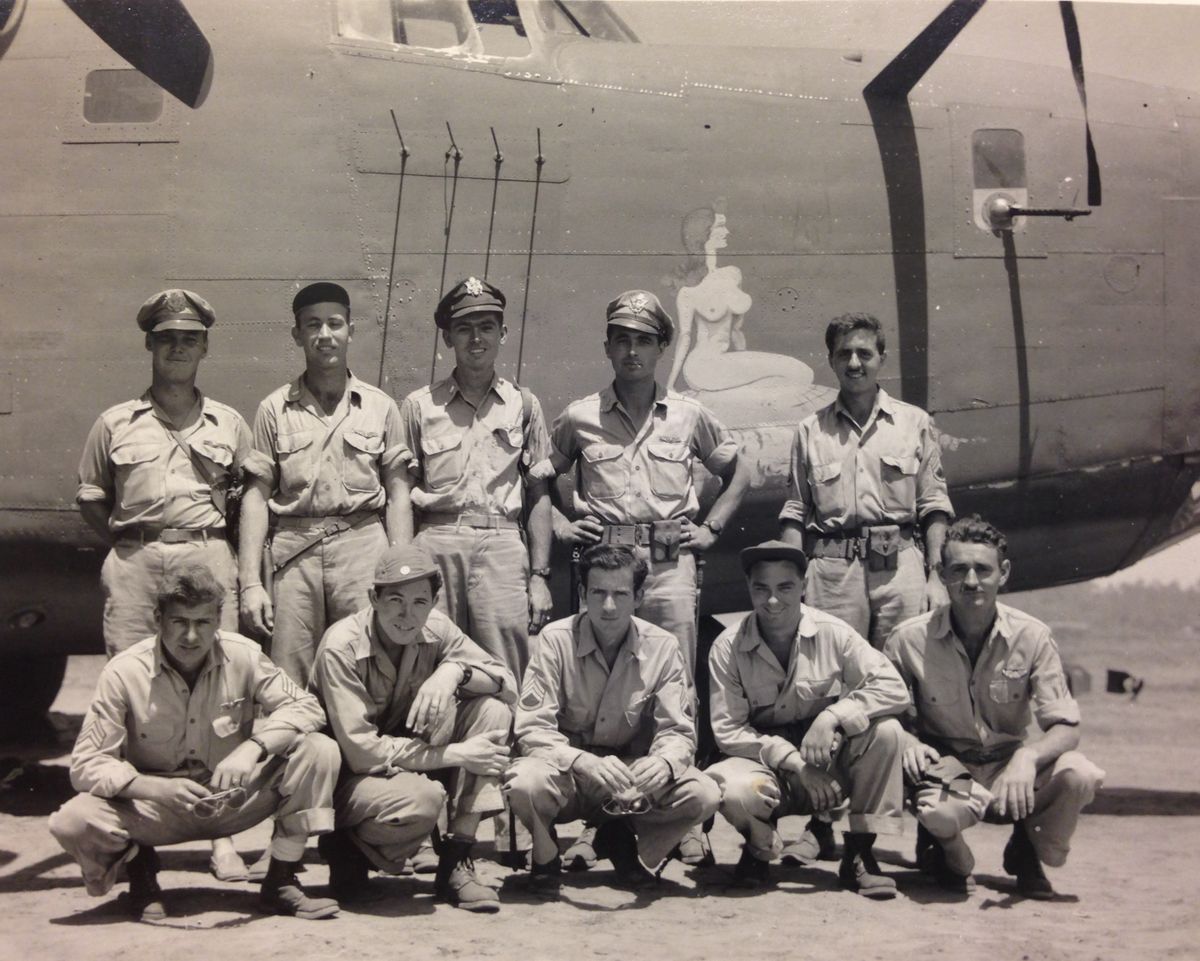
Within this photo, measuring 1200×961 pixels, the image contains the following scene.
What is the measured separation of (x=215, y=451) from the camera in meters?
5.14

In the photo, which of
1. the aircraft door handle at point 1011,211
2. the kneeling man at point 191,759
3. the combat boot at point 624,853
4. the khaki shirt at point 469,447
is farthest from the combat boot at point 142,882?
the aircraft door handle at point 1011,211

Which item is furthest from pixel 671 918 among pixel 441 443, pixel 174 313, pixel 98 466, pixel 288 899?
pixel 174 313

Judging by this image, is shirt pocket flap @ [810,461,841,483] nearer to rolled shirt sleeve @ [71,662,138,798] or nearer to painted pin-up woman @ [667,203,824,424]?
painted pin-up woman @ [667,203,824,424]

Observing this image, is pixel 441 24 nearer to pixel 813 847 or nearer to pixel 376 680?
pixel 376 680

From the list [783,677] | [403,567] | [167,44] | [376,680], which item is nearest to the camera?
[403,567]

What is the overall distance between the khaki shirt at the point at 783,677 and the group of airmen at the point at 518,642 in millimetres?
11

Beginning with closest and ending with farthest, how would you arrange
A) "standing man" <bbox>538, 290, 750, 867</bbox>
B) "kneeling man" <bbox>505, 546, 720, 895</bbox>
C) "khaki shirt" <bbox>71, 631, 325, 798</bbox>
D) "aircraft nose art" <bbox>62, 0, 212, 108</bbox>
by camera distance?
"khaki shirt" <bbox>71, 631, 325, 798</bbox> < "kneeling man" <bbox>505, 546, 720, 895</bbox> < "standing man" <bbox>538, 290, 750, 867</bbox> < "aircraft nose art" <bbox>62, 0, 212, 108</bbox>

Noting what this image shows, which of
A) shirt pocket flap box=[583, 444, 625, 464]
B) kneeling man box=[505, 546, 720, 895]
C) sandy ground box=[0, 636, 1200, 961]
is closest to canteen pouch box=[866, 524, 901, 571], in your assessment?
kneeling man box=[505, 546, 720, 895]

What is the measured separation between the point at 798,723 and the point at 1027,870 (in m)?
0.94

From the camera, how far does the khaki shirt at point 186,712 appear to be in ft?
14.3

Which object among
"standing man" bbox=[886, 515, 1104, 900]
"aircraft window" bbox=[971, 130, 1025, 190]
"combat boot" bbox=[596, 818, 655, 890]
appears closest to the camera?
"standing man" bbox=[886, 515, 1104, 900]

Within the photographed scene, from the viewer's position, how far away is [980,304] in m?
6.18

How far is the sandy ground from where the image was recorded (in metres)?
4.03

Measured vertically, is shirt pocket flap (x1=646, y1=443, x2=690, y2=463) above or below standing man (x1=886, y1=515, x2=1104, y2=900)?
above
